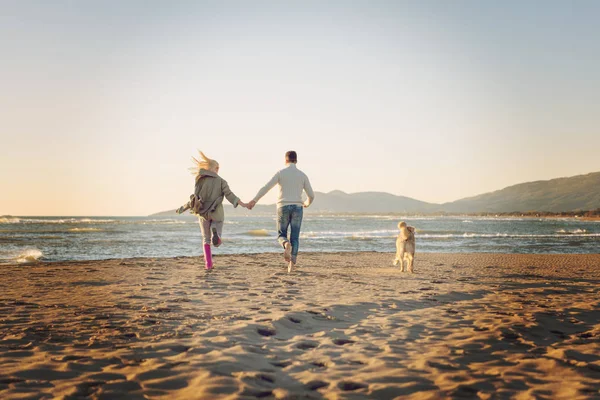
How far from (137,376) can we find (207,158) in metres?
6.37

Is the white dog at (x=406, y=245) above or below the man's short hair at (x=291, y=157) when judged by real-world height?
below

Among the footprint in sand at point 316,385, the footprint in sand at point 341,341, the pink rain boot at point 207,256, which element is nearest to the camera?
the footprint in sand at point 316,385

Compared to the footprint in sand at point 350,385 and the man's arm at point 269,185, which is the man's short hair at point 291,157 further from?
the footprint in sand at point 350,385

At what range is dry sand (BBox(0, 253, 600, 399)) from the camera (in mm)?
2967

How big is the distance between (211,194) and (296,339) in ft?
17.6

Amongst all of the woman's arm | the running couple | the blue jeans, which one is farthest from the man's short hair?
the woman's arm

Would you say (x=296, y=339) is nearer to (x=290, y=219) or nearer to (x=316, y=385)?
(x=316, y=385)

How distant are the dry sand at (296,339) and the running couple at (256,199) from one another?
1.27 m

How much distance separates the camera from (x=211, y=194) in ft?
29.4

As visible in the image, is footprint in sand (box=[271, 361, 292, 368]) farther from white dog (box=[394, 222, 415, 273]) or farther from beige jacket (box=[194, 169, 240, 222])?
white dog (box=[394, 222, 415, 273])

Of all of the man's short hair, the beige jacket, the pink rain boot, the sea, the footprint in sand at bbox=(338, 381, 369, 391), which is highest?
the man's short hair

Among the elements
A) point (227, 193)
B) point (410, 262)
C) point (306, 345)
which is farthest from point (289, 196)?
point (306, 345)

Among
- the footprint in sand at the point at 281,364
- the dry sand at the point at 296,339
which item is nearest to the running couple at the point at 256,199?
the dry sand at the point at 296,339

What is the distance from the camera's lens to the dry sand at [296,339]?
297 centimetres
